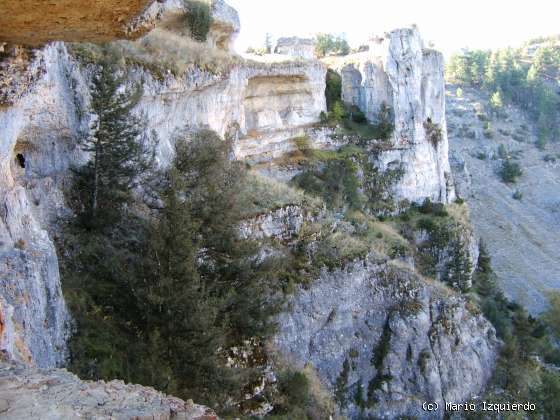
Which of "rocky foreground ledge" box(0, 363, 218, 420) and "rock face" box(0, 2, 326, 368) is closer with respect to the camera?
"rocky foreground ledge" box(0, 363, 218, 420)

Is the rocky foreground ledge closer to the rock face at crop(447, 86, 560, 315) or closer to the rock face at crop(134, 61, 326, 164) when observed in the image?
the rock face at crop(134, 61, 326, 164)

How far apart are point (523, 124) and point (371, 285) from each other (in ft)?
181

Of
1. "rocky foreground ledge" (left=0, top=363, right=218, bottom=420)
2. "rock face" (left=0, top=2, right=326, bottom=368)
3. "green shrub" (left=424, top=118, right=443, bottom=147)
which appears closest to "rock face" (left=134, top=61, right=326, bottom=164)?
"rock face" (left=0, top=2, right=326, bottom=368)

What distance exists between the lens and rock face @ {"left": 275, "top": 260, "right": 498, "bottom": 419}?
45.8 feet

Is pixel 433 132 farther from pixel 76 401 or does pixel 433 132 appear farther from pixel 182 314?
pixel 76 401

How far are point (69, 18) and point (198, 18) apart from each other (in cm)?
1898

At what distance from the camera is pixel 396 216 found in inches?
1160

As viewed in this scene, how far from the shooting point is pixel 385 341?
50.3 ft

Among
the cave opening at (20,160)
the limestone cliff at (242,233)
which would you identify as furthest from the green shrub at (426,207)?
the cave opening at (20,160)

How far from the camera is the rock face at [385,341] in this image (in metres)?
13.9

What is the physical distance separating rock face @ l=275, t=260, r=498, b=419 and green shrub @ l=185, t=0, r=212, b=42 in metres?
12.7

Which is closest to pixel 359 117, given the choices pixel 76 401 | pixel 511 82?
pixel 76 401

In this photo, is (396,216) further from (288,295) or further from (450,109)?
(450,109)

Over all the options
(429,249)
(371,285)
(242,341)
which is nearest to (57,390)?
(242,341)
